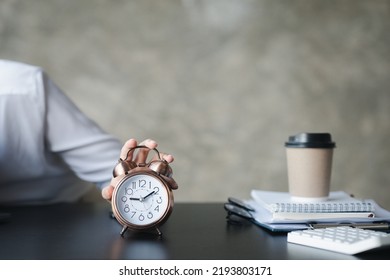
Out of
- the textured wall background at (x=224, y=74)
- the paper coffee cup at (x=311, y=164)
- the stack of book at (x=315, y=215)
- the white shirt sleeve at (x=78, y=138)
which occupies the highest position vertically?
the textured wall background at (x=224, y=74)

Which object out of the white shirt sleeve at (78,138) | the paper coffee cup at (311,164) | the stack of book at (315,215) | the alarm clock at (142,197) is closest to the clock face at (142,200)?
the alarm clock at (142,197)

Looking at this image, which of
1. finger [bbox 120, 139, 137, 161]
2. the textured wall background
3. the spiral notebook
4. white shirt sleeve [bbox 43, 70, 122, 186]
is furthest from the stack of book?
the textured wall background

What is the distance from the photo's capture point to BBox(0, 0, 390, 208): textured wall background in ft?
8.07

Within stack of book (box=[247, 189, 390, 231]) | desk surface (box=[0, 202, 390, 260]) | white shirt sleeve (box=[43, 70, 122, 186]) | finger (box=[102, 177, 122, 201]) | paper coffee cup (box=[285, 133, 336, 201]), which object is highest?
white shirt sleeve (box=[43, 70, 122, 186])

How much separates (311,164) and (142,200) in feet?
1.25

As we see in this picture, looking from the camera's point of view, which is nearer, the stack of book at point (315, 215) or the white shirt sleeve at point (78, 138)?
the stack of book at point (315, 215)

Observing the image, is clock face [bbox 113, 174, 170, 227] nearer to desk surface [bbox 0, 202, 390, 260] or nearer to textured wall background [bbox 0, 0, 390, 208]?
desk surface [bbox 0, 202, 390, 260]

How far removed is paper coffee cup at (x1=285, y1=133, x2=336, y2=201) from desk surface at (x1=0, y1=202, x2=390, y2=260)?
171 mm

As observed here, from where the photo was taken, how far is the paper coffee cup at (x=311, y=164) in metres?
1.03

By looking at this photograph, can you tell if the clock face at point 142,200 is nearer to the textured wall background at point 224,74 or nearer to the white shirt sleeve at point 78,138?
the white shirt sleeve at point 78,138

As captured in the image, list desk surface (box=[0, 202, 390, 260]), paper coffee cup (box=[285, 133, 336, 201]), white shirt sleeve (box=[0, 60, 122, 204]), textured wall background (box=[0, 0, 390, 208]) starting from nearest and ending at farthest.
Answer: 1. desk surface (box=[0, 202, 390, 260])
2. paper coffee cup (box=[285, 133, 336, 201])
3. white shirt sleeve (box=[0, 60, 122, 204])
4. textured wall background (box=[0, 0, 390, 208])

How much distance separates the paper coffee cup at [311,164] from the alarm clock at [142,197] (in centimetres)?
31

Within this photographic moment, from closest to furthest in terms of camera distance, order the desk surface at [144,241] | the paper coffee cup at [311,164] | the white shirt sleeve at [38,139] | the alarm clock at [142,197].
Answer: the desk surface at [144,241], the alarm clock at [142,197], the paper coffee cup at [311,164], the white shirt sleeve at [38,139]
